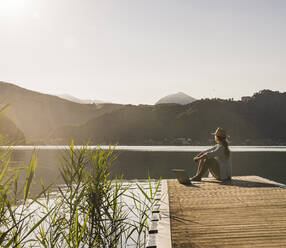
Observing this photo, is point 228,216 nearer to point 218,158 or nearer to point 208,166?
point 218,158

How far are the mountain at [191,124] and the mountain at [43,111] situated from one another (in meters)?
35.2

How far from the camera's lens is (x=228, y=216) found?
167 inches

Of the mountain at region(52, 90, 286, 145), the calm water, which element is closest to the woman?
the calm water

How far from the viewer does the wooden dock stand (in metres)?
3.29

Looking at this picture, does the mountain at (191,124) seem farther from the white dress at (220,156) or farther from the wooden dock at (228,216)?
the wooden dock at (228,216)

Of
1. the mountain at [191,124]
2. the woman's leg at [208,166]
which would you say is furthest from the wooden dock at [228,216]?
the mountain at [191,124]

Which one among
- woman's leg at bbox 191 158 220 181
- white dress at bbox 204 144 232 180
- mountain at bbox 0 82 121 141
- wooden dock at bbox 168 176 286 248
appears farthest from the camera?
mountain at bbox 0 82 121 141

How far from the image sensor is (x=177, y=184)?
752 cm

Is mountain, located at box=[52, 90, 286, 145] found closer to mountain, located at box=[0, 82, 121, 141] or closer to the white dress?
mountain, located at box=[0, 82, 121, 141]

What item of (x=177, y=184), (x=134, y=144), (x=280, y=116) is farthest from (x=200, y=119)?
(x=177, y=184)

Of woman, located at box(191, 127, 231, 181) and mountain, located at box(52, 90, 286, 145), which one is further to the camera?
mountain, located at box(52, 90, 286, 145)

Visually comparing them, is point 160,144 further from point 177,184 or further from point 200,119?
point 177,184

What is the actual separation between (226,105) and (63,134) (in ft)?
149

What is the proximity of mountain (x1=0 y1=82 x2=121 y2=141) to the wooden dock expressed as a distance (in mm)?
108945
